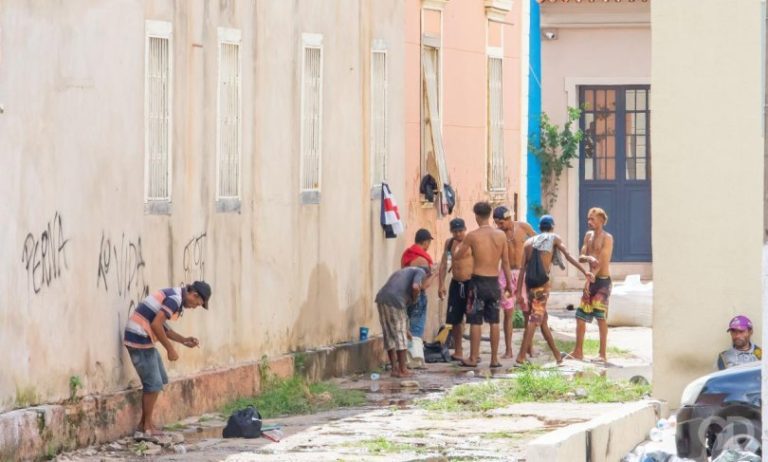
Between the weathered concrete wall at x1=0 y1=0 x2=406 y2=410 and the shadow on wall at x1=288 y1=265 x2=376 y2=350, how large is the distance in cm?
2

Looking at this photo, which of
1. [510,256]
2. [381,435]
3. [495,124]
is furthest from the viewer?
[495,124]

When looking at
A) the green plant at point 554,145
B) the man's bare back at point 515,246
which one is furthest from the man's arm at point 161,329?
the green plant at point 554,145

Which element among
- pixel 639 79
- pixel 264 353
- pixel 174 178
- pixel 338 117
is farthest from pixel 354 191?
pixel 639 79

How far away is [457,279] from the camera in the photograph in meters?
21.2

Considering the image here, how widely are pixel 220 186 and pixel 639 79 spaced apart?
14795mm

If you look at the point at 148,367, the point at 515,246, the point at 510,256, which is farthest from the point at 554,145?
the point at 148,367

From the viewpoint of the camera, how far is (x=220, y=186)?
56.7ft

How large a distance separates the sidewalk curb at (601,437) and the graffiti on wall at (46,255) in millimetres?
3701

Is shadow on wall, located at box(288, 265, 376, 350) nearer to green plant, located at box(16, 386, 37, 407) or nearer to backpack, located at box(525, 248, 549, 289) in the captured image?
backpack, located at box(525, 248, 549, 289)

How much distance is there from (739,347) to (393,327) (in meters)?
4.96

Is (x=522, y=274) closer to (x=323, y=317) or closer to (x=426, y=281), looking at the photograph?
(x=426, y=281)

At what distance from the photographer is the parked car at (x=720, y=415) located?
1268 centimetres

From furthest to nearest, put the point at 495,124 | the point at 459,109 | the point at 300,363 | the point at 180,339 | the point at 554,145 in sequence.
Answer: the point at 554,145, the point at 495,124, the point at 459,109, the point at 300,363, the point at 180,339

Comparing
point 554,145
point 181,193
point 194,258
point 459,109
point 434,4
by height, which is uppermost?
point 434,4
